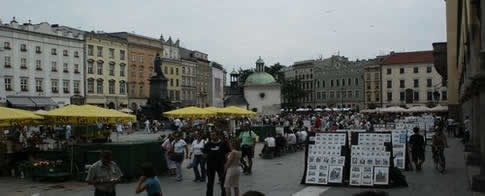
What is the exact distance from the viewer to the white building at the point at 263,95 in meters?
84.3

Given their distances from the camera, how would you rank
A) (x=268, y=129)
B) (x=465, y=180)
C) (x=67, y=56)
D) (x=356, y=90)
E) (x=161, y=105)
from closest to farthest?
1. (x=465, y=180)
2. (x=268, y=129)
3. (x=161, y=105)
4. (x=67, y=56)
5. (x=356, y=90)

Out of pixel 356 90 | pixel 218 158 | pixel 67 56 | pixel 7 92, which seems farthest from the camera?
pixel 356 90

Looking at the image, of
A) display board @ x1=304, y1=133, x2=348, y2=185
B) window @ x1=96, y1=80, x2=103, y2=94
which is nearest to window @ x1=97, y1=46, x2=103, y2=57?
window @ x1=96, y1=80, x2=103, y2=94

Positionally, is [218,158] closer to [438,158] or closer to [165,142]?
[165,142]

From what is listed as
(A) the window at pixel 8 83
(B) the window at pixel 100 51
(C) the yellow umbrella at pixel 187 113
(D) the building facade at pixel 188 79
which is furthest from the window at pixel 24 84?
(C) the yellow umbrella at pixel 187 113

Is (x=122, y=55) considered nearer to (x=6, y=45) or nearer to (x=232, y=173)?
(x=6, y=45)

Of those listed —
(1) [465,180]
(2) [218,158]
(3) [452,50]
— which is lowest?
(1) [465,180]

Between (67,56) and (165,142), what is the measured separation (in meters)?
55.0

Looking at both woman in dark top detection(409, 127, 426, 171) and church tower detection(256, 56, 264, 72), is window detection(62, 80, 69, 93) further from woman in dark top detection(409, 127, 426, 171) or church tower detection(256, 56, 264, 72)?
woman in dark top detection(409, 127, 426, 171)

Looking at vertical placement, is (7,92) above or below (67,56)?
below

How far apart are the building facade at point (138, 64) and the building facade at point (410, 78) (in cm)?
5113

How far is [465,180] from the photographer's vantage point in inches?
591

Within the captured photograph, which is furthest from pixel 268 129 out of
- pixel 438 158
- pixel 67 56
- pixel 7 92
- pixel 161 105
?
pixel 67 56

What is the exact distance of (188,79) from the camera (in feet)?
319
